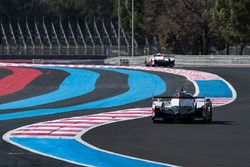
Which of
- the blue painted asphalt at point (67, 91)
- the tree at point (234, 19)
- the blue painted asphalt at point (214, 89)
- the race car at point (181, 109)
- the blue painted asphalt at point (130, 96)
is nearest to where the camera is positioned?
the race car at point (181, 109)

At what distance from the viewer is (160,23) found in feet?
294

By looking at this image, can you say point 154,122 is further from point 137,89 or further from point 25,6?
point 25,6

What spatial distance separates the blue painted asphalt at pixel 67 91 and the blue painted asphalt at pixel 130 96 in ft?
6.77

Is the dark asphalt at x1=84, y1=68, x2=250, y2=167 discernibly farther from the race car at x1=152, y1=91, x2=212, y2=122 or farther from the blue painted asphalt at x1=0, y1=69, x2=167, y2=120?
the blue painted asphalt at x1=0, y1=69, x2=167, y2=120

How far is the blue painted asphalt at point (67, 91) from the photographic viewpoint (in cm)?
2989

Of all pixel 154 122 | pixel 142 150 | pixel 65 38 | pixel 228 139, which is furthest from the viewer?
pixel 65 38

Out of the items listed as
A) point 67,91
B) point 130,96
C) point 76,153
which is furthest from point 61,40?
point 76,153

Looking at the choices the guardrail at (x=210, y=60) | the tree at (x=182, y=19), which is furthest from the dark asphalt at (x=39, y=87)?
the tree at (x=182, y=19)

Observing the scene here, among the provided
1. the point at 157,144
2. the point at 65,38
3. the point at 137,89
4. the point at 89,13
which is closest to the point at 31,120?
the point at 157,144

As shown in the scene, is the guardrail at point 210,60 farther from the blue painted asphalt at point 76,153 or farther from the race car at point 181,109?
the blue painted asphalt at point 76,153

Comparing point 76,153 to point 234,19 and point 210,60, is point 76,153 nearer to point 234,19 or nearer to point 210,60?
Result: point 210,60

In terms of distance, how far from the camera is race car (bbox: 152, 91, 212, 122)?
69.7ft

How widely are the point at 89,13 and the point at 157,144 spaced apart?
127503 mm

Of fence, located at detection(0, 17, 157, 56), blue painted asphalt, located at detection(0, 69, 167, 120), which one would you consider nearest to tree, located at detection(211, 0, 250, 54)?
fence, located at detection(0, 17, 157, 56)
